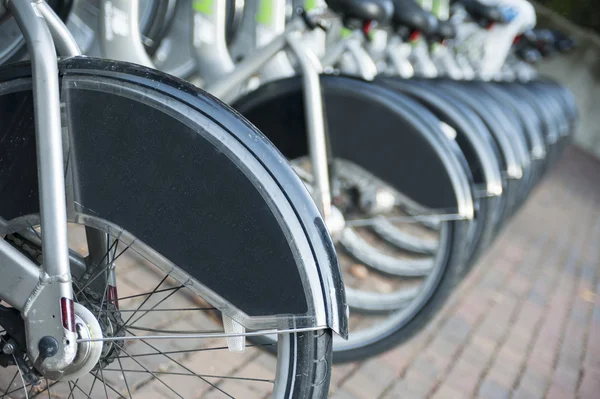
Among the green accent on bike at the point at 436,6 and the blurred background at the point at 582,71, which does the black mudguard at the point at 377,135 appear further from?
the blurred background at the point at 582,71

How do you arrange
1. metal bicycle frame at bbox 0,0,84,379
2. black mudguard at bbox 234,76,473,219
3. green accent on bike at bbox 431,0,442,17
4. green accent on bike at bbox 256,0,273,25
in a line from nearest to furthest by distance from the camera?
metal bicycle frame at bbox 0,0,84,379 < black mudguard at bbox 234,76,473,219 < green accent on bike at bbox 256,0,273,25 < green accent on bike at bbox 431,0,442,17

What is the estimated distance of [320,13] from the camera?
293cm

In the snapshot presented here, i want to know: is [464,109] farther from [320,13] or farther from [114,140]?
[114,140]

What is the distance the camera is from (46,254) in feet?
4.75

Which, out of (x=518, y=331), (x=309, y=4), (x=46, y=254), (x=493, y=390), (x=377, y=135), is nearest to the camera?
(x=46, y=254)

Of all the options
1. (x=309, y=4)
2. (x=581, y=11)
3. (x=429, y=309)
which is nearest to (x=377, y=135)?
(x=429, y=309)

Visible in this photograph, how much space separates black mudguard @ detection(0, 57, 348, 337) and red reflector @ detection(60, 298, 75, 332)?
0.61 feet

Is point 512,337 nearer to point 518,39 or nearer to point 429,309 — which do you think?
point 429,309

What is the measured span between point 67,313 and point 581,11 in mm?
12267

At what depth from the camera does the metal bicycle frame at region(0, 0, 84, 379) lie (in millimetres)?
1447

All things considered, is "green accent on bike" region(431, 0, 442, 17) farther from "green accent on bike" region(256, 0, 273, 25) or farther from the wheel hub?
the wheel hub

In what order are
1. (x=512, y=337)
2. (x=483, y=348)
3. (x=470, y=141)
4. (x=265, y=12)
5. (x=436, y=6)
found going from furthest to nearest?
(x=436, y=6)
(x=512, y=337)
(x=483, y=348)
(x=265, y=12)
(x=470, y=141)

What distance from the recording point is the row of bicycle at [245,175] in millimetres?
1488

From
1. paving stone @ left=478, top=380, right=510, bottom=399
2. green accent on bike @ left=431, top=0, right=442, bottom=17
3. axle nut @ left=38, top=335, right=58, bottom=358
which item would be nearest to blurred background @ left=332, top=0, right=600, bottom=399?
paving stone @ left=478, top=380, right=510, bottom=399
